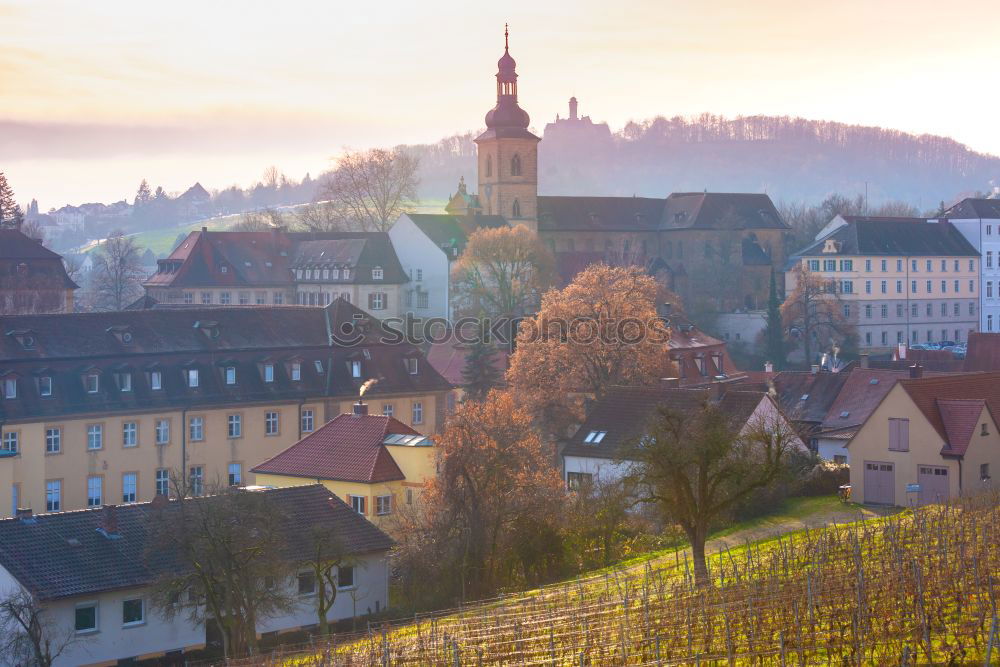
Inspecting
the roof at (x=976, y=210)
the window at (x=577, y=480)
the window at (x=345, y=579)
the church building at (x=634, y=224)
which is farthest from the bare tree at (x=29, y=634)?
the roof at (x=976, y=210)

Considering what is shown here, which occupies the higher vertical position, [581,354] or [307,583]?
[581,354]

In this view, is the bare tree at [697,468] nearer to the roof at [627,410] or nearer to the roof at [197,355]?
the roof at [627,410]

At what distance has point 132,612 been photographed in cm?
3397

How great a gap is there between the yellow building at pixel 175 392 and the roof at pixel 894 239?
1812 inches

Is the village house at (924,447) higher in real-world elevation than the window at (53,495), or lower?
higher

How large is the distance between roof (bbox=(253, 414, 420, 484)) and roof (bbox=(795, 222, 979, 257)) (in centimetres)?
5934

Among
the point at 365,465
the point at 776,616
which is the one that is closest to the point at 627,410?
the point at 365,465

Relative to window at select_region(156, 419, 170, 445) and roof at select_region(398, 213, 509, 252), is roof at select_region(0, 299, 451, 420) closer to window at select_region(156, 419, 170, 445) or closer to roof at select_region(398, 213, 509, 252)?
window at select_region(156, 419, 170, 445)

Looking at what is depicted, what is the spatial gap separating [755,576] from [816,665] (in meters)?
8.70

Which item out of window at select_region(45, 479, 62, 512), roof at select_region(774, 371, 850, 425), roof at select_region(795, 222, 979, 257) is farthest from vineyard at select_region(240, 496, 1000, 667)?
roof at select_region(795, 222, 979, 257)

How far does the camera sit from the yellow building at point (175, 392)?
167 feet

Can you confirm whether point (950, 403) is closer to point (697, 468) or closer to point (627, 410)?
point (627, 410)

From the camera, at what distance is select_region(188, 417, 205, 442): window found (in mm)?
54344

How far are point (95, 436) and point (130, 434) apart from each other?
4.35 feet
